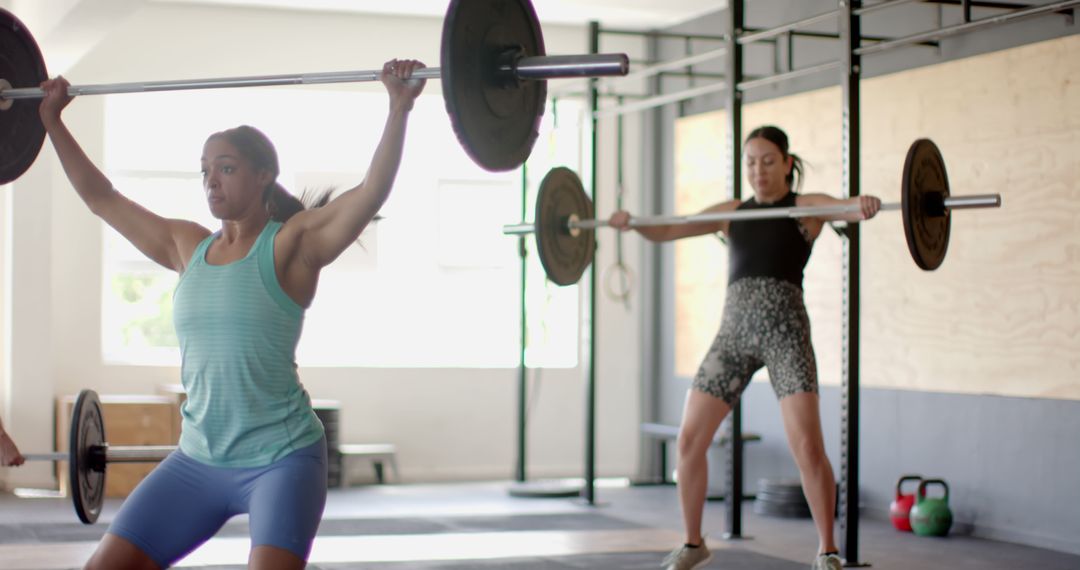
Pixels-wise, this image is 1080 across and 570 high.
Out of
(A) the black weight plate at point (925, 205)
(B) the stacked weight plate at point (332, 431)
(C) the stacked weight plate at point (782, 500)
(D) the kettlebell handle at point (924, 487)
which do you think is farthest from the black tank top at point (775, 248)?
(B) the stacked weight plate at point (332, 431)

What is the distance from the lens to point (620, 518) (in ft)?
20.1

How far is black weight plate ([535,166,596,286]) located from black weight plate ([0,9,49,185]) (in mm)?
1850

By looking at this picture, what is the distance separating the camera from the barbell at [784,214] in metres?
3.99

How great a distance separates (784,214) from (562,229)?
911 mm

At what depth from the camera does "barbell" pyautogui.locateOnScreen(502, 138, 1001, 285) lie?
13.1ft

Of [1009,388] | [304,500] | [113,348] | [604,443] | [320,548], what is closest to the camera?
[304,500]

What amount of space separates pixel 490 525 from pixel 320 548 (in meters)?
1.00

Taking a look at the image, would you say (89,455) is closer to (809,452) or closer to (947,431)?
(809,452)

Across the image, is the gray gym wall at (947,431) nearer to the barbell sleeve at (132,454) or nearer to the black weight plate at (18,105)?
the barbell sleeve at (132,454)

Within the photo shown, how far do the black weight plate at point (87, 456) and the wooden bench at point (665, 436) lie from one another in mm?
3624

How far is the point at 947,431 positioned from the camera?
5836mm

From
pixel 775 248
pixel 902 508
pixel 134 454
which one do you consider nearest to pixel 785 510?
pixel 902 508

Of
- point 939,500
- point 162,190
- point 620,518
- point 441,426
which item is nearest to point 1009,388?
point 939,500

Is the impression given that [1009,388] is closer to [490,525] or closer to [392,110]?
Result: [490,525]
